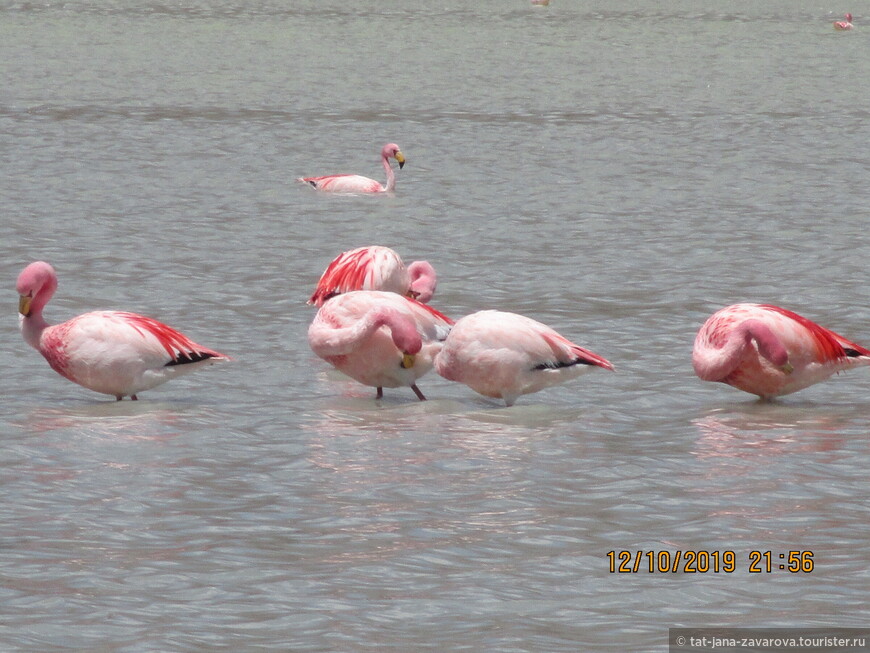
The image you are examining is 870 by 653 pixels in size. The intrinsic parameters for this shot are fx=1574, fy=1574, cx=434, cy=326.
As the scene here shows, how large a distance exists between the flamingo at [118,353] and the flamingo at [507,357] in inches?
49.2

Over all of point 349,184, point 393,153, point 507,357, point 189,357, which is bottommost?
point 349,184

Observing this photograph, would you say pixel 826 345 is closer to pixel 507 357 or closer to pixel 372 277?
pixel 507 357

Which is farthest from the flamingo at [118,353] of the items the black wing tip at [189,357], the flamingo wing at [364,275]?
the flamingo wing at [364,275]

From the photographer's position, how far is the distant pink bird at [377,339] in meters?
8.25

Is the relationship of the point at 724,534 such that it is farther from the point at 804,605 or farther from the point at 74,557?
the point at 74,557

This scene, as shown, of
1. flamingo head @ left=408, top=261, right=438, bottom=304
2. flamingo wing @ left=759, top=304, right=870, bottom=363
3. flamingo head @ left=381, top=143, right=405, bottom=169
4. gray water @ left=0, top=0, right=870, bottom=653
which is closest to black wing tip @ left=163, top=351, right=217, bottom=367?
gray water @ left=0, top=0, right=870, bottom=653

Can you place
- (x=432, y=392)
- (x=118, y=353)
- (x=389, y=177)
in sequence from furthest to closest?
(x=389, y=177)
(x=432, y=392)
(x=118, y=353)

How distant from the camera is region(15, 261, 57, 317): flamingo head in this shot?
8.45 m

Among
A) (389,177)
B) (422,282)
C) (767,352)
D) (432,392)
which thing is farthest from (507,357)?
(389,177)

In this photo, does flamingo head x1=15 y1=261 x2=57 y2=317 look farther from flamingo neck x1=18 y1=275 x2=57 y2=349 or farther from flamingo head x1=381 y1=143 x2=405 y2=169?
flamingo head x1=381 y1=143 x2=405 y2=169

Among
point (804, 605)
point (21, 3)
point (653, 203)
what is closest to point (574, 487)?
point (804, 605)

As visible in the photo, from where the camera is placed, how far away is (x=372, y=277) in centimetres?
1017

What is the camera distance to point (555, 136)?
1961 centimetres
